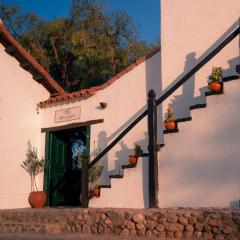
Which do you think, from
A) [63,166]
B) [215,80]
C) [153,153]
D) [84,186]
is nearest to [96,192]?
[84,186]

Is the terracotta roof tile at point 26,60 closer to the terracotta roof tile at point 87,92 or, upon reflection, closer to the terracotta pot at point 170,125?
the terracotta roof tile at point 87,92

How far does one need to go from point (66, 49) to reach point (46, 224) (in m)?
10.5

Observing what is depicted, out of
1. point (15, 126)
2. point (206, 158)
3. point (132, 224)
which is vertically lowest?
point (132, 224)

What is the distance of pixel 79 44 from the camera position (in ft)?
51.6

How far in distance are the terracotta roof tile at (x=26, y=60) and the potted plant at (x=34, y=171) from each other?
2.02m

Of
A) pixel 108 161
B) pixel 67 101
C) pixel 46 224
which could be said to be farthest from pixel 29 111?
pixel 46 224

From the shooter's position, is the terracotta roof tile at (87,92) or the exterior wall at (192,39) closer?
the exterior wall at (192,39)

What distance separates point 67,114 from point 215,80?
5247mm

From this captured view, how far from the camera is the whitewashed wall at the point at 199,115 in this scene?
687 cm

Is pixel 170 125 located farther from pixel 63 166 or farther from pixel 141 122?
pixel 63 166

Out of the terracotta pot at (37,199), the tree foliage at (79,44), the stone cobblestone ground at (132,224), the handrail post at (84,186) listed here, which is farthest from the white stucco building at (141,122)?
the tree foliage at (79,44)

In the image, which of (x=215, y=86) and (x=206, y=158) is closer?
(x=206, y=158)

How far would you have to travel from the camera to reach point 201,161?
712cm

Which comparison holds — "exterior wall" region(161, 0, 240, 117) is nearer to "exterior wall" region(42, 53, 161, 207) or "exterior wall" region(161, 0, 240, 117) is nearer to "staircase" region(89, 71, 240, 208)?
"exterior wall" region(42, 53, 161, 207)
